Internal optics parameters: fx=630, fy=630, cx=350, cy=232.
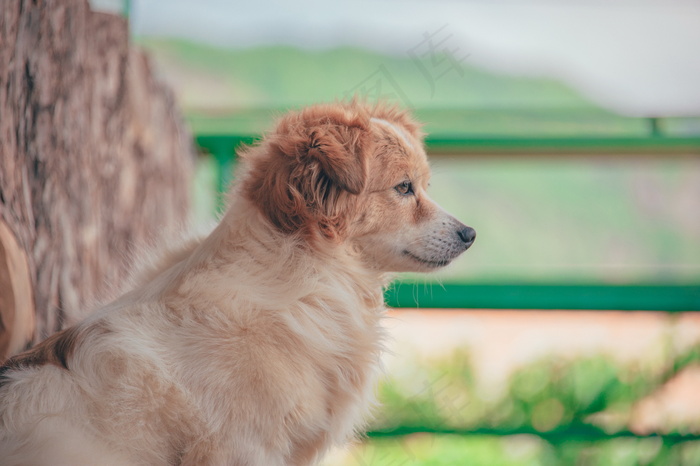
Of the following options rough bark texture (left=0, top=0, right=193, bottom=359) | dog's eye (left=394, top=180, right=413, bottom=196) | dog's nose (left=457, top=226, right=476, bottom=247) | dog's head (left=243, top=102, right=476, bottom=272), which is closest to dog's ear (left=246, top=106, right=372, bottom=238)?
dog's head (left=243, top=102, right=476, bottom=272)

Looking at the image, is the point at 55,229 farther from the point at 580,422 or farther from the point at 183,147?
the point at 580,422

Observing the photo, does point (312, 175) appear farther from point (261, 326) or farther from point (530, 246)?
point (530, 246)

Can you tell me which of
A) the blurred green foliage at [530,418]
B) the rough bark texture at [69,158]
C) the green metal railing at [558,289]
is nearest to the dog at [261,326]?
the rough bark texture at [69,158]

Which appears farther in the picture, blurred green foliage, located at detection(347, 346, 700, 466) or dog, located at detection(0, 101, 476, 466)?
blurred green foliage, located at detection(347, 346, 700, 466)

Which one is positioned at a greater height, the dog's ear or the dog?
the dog's ear

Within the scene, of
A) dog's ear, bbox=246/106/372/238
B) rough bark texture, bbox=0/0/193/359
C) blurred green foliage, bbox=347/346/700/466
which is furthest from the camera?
blurred green foliage, bbox=347/346/700/466

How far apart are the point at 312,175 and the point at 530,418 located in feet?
7.94

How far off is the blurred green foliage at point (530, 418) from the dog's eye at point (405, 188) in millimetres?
1829

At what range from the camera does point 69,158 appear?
276cm

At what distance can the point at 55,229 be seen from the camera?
2.64 metres

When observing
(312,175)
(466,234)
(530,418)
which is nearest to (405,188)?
(466,234)

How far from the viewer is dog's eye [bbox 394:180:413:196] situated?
6.97 feet

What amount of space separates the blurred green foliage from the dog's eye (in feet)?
6.00

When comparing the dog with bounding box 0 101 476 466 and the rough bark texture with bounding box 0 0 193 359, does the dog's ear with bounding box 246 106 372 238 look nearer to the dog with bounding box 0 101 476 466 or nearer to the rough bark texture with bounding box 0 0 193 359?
the dog with bounding box 0 101 476 466
